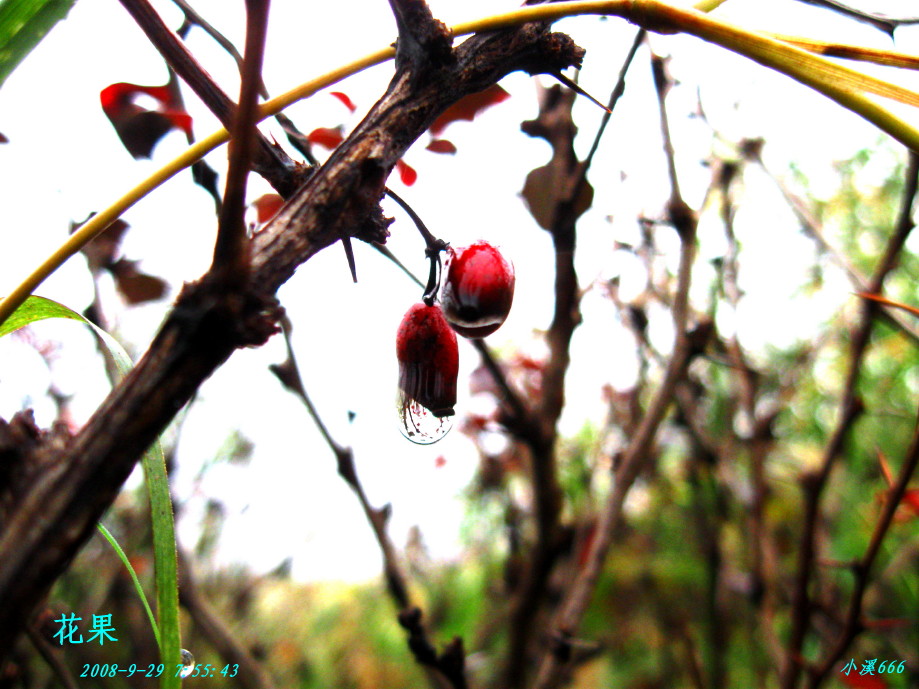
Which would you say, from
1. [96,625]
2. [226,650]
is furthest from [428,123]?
[96,625]

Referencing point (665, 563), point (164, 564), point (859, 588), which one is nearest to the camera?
point (164, 564)

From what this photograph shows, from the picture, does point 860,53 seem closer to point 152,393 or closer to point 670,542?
point 152,393

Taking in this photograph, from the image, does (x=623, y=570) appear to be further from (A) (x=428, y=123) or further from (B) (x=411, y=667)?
(A) (x=428, y=123)

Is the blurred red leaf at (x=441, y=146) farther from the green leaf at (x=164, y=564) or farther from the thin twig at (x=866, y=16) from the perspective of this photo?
the green leaf at (x=164, y=564)

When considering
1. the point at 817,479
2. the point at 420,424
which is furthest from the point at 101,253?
the point at 817,479

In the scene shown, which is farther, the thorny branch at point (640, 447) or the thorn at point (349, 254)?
the thorny branch at point (640, 447)

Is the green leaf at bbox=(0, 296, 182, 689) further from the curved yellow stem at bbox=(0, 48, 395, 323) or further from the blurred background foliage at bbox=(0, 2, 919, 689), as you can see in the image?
the blurred background foliage at bbox=(0, 2, 919, 689)

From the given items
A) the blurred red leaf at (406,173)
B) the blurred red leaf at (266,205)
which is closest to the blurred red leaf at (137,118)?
the blurred red leaf at (266,205)
